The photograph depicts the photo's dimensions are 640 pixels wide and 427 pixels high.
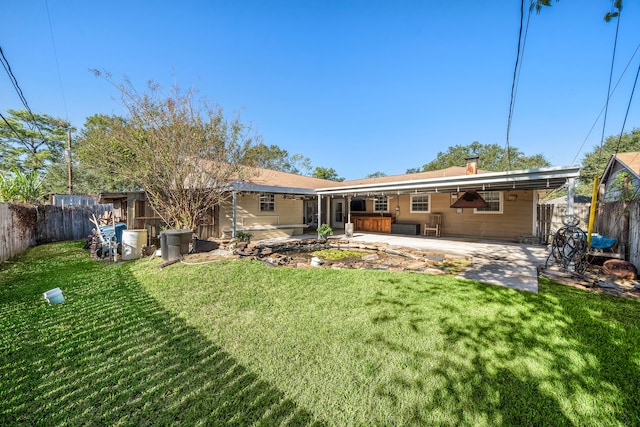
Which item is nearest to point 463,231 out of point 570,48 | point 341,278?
point 570,48

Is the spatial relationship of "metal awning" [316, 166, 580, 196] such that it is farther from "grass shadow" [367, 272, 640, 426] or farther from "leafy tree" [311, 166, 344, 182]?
"leafy tree" [311, 166, 344, 182]

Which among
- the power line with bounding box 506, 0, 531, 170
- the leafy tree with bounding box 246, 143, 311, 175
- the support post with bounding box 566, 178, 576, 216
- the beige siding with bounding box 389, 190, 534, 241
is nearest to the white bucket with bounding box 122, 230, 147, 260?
the power line with bounding box 506, 0, 531, 170

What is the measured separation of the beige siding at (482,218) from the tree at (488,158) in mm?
30166

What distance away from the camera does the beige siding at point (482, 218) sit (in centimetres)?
1037

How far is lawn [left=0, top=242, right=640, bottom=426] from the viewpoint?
189 cm

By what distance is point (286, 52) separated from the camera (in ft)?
38.1

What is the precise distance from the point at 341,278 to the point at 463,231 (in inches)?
371

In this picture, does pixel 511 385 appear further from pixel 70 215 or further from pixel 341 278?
pixel 70 215

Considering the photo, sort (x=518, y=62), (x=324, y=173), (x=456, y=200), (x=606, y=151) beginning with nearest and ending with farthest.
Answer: (x=518, y=62) → (x=456, y=200) → (x=606, y=151) → (x=324, y=173)

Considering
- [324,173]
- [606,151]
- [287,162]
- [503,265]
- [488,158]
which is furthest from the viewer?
[488,158]

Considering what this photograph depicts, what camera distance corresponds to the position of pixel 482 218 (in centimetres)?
1140

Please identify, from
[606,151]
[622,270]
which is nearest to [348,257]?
[622,270]

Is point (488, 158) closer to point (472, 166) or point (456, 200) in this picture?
point (456, 200)

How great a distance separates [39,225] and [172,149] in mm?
7979
